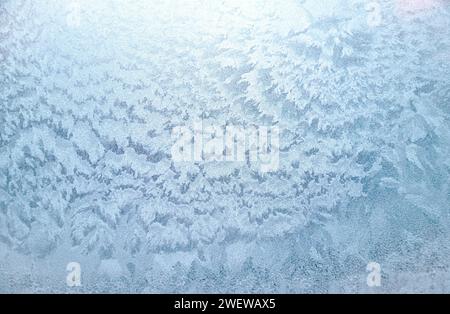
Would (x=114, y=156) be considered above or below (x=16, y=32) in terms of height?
below

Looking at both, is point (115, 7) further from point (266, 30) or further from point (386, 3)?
point (386, 3)
